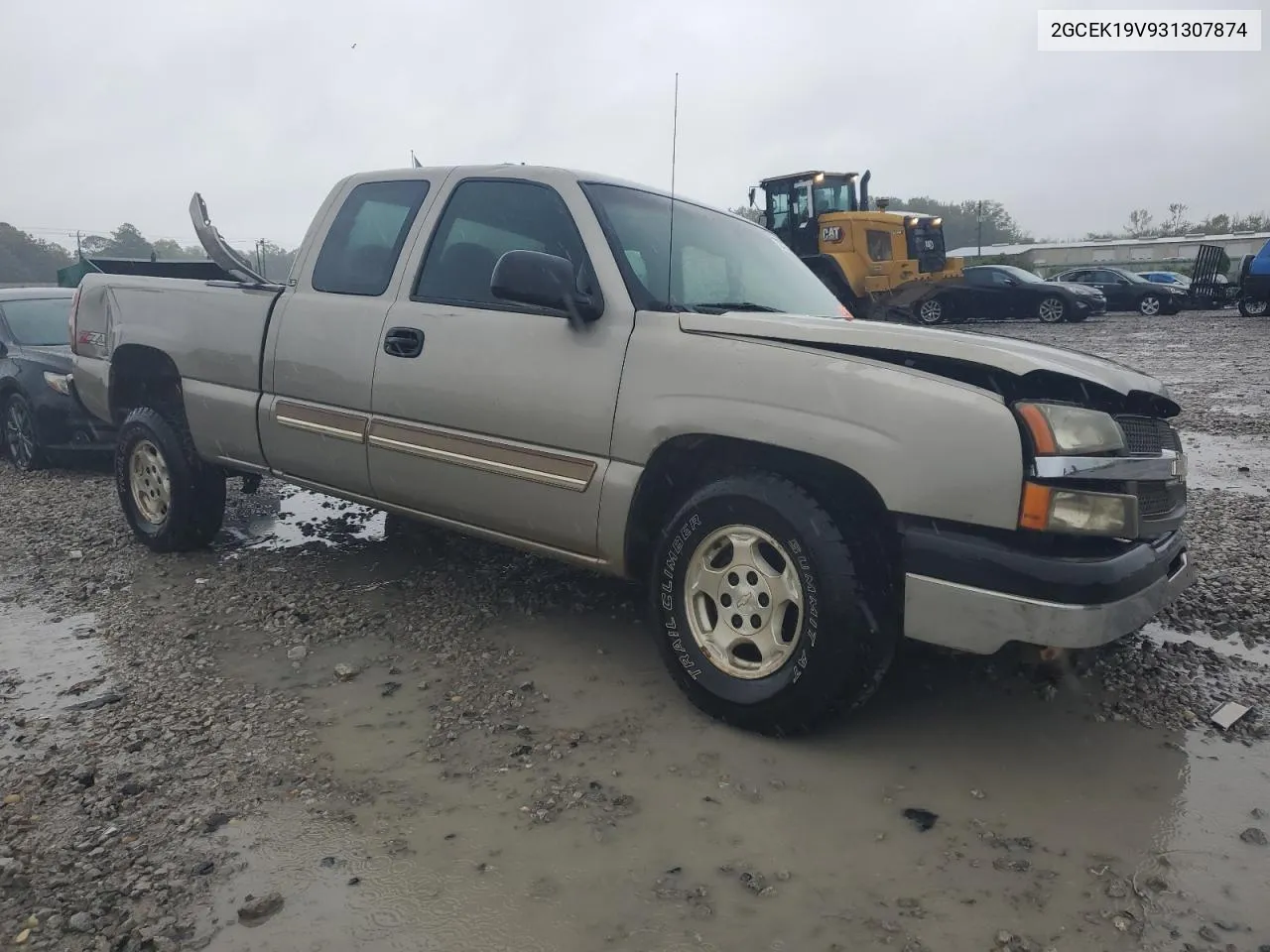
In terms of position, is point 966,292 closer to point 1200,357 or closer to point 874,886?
point 1200,357

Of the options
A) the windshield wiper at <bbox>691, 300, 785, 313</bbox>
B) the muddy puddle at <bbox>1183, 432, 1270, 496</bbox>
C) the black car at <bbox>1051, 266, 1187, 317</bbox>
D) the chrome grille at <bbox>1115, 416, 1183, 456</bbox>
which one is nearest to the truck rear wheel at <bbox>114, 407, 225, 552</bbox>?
the windshield wiper at <bbox>691, 300, 785, 313</bbox>

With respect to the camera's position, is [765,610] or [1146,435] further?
[765,610]

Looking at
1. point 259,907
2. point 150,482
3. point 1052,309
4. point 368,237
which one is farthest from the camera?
point 1052,309

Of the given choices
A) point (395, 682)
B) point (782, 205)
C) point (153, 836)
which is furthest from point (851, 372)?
point (782, 205)

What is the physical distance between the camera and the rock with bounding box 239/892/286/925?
2.16 meters

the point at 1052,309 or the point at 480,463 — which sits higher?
the point at 1052,309

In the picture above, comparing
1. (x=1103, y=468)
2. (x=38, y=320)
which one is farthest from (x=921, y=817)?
(x=38, y=320)

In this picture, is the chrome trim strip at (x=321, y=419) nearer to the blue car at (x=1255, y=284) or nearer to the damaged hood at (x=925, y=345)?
the damaged hood at (x=925, y=345)

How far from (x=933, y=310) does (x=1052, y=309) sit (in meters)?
2.76

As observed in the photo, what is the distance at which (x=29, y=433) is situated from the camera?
25.4 feet

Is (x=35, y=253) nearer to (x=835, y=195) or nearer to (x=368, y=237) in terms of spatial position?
(x=835, y=195)

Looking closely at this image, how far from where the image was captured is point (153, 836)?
249cm

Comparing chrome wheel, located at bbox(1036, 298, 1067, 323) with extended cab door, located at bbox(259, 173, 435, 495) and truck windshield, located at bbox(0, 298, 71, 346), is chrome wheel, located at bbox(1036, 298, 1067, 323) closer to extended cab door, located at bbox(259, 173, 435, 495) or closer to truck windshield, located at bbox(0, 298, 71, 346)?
truck windshield, located at bbox(0, 298, 71, 346)

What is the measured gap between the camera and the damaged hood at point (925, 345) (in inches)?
105
